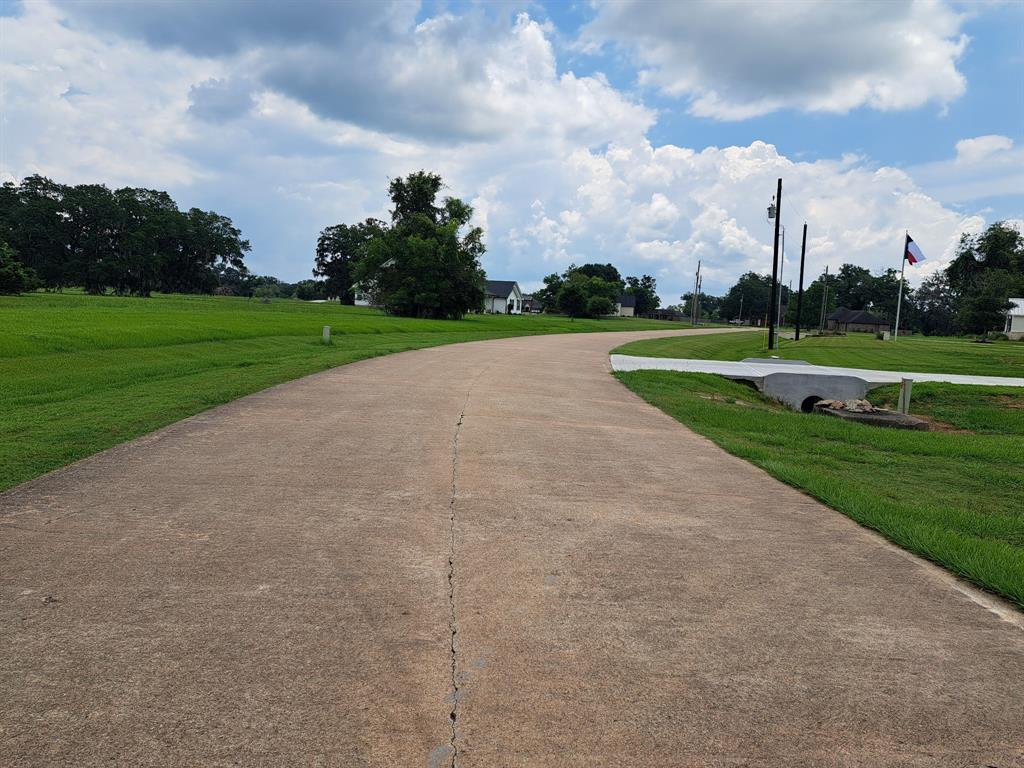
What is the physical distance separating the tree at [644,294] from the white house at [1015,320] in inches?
2964

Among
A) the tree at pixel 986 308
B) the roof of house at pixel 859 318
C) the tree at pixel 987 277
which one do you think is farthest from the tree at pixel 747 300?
the tree at pixel 986 308

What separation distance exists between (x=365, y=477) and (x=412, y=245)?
2220 inches

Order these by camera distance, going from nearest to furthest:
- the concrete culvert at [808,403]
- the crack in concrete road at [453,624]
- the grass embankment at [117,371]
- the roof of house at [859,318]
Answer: the crack in concrete road at [453,624] → the grass embankment at [117,371] → the concrete culvert at [808,403] → the roof of house at [859,318]

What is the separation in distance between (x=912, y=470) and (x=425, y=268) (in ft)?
183

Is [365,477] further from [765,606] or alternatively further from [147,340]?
[147,340]

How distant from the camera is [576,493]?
253 inches

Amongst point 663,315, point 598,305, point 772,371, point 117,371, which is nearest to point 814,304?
point 663,315

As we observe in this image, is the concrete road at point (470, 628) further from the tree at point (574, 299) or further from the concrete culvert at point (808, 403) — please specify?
the tree at point (574, 299)

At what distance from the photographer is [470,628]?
359cm

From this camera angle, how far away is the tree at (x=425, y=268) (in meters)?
61.7

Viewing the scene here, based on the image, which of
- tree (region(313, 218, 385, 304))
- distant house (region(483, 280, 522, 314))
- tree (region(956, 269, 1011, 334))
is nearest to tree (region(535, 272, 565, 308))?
distant house (region(483, 280, 522, 314))

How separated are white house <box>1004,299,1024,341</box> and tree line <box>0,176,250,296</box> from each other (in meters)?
90.8

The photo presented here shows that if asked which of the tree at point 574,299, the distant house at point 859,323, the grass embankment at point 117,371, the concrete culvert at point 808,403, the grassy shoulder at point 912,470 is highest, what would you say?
the tree at point 574,299

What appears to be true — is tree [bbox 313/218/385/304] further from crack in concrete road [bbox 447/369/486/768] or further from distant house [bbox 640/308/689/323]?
crack in concrete road [bbox 447/369/486/768]
